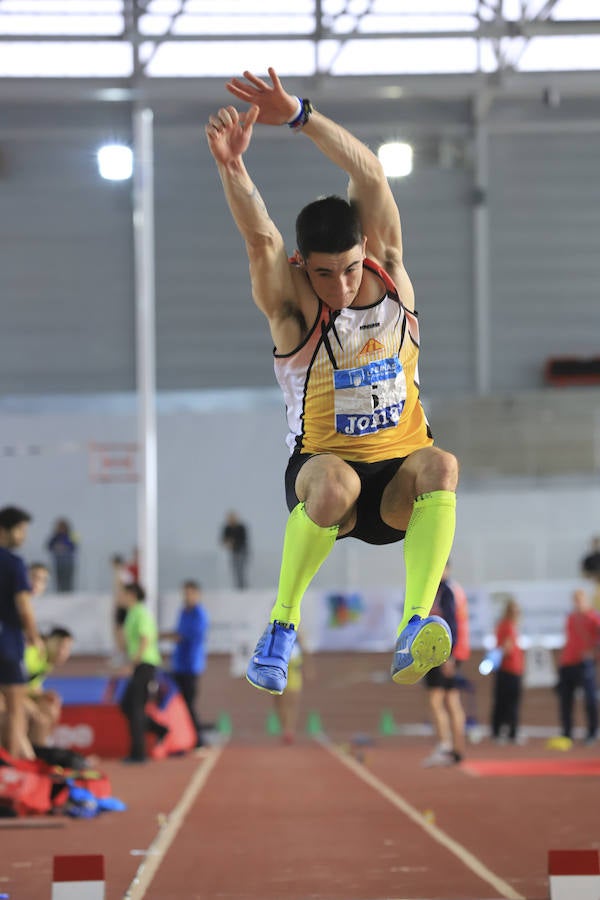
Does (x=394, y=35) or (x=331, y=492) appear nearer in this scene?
(x=331, y=492)

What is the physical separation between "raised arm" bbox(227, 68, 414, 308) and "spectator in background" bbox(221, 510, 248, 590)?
16611 millimetres

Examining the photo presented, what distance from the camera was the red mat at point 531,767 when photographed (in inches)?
452

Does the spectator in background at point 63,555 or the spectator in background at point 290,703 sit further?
the spectator in background at point 63,555

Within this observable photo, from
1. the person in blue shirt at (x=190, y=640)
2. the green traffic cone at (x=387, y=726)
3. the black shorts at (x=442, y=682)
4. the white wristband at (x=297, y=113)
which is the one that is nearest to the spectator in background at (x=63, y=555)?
the green traffic cone at (x=387, y=726)

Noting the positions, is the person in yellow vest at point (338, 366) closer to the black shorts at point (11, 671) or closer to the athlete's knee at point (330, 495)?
the athlete's knee at point (330, 495)

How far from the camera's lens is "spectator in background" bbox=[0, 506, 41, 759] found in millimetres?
8570

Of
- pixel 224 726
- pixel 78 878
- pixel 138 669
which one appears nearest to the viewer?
pixel 78 878

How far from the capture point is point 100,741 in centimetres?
1339

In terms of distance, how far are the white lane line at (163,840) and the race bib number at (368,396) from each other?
94.7 inches

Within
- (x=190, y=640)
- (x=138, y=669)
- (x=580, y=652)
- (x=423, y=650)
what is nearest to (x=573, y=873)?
(x=423, y=650)

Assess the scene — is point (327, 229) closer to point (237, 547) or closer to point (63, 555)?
point (63, 555)

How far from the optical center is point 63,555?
2078cm

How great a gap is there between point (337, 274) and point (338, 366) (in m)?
0.34

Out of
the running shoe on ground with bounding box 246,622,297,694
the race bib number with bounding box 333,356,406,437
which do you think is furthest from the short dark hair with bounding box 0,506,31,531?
the race bib number with bounding box 333,356,406,437
